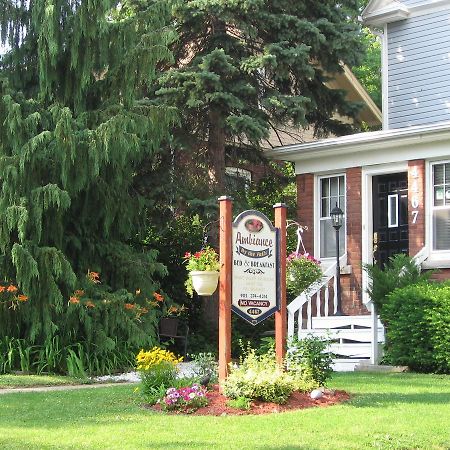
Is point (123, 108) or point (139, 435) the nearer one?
point (139, 435)

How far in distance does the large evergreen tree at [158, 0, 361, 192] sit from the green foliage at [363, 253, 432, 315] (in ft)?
11.7

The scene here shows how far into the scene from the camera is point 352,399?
10484 mm

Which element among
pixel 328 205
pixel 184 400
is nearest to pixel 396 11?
pixel 328 205

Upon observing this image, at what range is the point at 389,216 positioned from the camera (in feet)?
57.9

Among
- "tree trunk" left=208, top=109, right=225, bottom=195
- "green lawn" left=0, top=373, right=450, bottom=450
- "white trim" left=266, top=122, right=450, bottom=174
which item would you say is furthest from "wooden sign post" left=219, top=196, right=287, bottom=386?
"tree trunk" left=208, top=109, right=225, bottom=195

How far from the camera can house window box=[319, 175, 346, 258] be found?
18328mm

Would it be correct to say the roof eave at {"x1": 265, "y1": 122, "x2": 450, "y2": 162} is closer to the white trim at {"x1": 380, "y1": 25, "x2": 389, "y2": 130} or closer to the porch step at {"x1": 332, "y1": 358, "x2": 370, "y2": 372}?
the white trim at {"x1": 380, "y1": 25, "x2": 389, "y2": 130}

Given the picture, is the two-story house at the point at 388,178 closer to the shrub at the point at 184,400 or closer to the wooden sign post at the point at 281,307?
the wooden sign post at the point at 281,307

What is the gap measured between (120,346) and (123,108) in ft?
13.3

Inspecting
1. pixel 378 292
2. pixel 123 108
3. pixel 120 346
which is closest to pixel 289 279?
pixel 378 292

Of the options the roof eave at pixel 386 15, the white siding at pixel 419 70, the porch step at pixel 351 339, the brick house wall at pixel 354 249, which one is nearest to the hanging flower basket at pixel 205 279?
the porch step at pixel 351 339

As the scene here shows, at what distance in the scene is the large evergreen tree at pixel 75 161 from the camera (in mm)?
14906

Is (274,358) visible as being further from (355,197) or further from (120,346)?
(355,197)

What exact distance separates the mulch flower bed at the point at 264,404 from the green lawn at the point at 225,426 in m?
0.23
